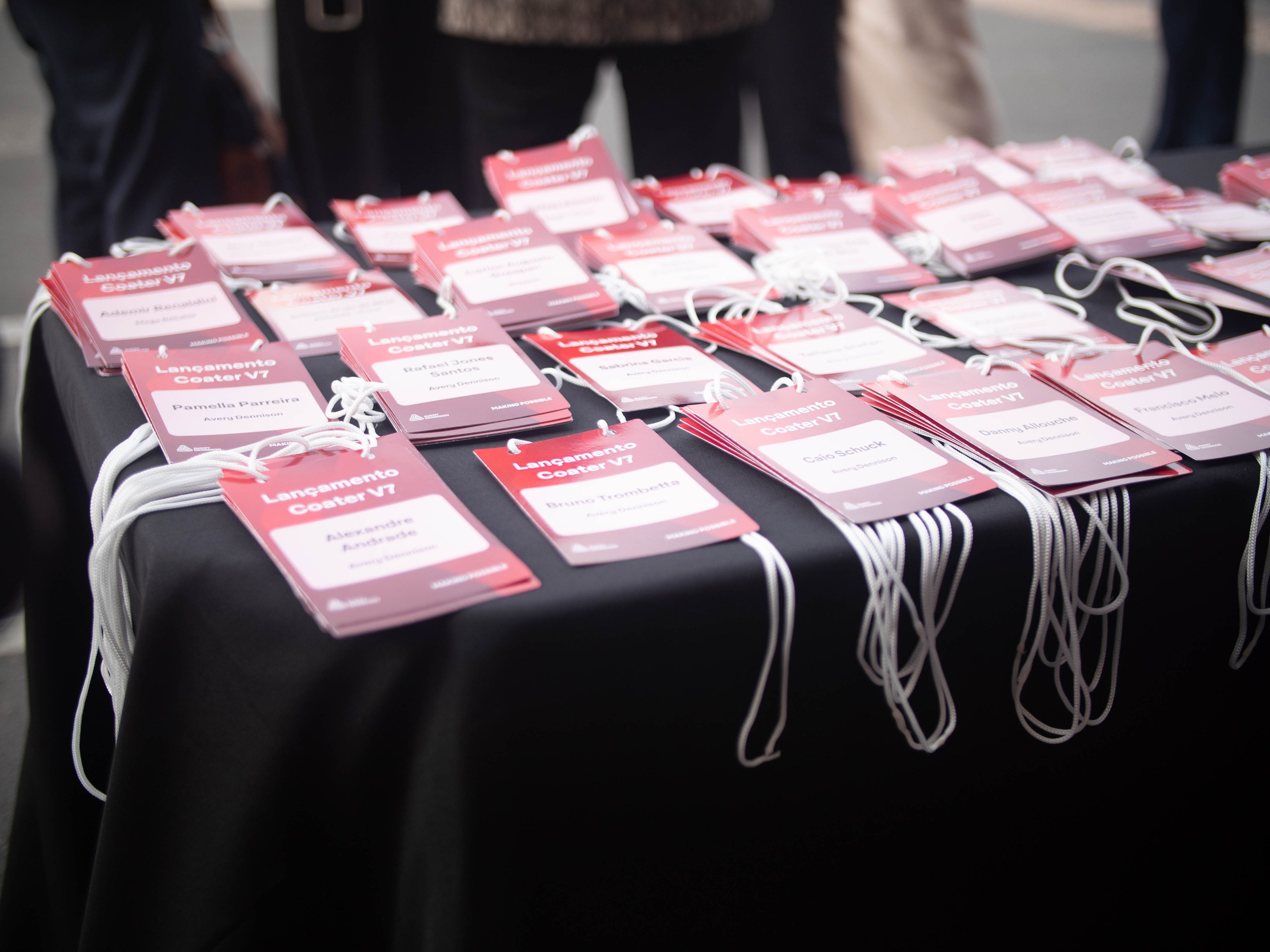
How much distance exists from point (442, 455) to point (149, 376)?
0.22m

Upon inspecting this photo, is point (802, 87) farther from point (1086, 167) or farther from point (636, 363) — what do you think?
point (636, 363)

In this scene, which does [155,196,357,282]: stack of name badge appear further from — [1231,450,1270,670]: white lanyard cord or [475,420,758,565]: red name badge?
[1231,450,1270,670]: white lanyard cord

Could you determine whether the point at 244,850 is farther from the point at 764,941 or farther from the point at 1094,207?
the point at 1094,207

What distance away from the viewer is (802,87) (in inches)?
83.2

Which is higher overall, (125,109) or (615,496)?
(125,109)

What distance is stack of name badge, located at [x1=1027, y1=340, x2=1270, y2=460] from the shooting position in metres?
0.72

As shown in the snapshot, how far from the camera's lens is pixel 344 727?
0.57 m

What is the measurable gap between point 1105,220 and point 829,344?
472 mm

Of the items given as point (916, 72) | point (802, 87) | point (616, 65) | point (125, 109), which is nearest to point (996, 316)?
point (616, 65)

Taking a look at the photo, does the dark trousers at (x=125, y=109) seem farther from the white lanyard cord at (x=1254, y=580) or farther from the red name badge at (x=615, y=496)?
the white lanyard cord at (x=1254, y=580)

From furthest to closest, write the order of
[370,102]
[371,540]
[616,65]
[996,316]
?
[370,102] → [616,65] → [996,316] → [371,540]

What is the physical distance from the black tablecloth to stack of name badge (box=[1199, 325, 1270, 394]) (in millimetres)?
160

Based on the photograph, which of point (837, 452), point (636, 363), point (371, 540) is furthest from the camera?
point (636, 363)

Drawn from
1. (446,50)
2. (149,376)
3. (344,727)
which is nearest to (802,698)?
(344,727)
